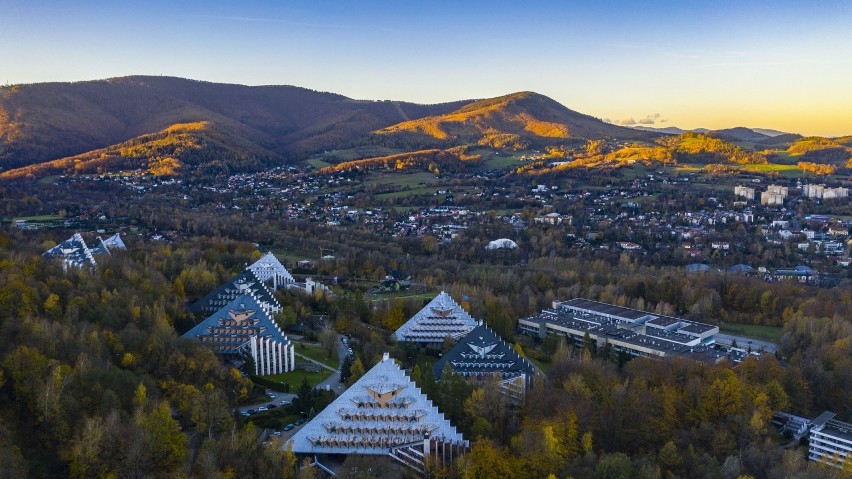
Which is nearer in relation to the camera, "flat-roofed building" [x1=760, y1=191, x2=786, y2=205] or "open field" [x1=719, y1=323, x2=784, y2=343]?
"open field" [x1=719, y1=323, x2=784, y2=343]

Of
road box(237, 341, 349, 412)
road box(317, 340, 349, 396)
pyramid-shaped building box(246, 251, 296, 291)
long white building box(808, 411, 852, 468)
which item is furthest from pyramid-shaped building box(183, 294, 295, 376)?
long white building box(808, 411, 852, 468)

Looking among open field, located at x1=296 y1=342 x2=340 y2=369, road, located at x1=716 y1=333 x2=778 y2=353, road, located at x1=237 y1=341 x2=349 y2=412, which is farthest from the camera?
road, located at x1=716 y1=333 x2=778 y2=353

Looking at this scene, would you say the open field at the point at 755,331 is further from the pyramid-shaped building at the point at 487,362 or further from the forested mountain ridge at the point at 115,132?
the forested mountain ridge at the point at 115,132

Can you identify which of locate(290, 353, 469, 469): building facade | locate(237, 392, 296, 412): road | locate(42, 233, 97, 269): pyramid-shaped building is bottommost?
locate(237, 392, 296, 412): road

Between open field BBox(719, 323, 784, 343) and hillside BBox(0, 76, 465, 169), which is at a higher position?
hillside BBox(0, 76, 465, 169)

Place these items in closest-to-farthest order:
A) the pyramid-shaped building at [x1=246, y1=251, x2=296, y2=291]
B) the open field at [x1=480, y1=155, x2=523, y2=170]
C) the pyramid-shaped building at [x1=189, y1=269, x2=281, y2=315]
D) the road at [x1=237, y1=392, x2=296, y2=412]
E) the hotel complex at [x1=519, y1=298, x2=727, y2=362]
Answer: the road at [x1=237, y1=392, x2=296, y2=412] < the hotel complex at [x1=519, y1=298, x2=727, y2=362] < the pyramid-shaped building at [x1=189, y1=269, x2=281, y2=315] < the pyramid-shaped building at [x1=246, y1=251, x2=296, y2=291] < the open field at [x1=480, y1=155, x2=523, y2=170]

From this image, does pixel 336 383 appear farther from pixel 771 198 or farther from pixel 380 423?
pixel 771 198

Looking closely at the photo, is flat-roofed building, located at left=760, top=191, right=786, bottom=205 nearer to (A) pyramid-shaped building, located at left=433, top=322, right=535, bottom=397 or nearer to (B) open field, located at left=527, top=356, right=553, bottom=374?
(B) open field, located at left=527, top=356, right=553, bottom=374

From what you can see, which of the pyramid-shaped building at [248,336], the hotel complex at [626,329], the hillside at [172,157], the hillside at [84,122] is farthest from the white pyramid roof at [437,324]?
the hillside at [84,122]
